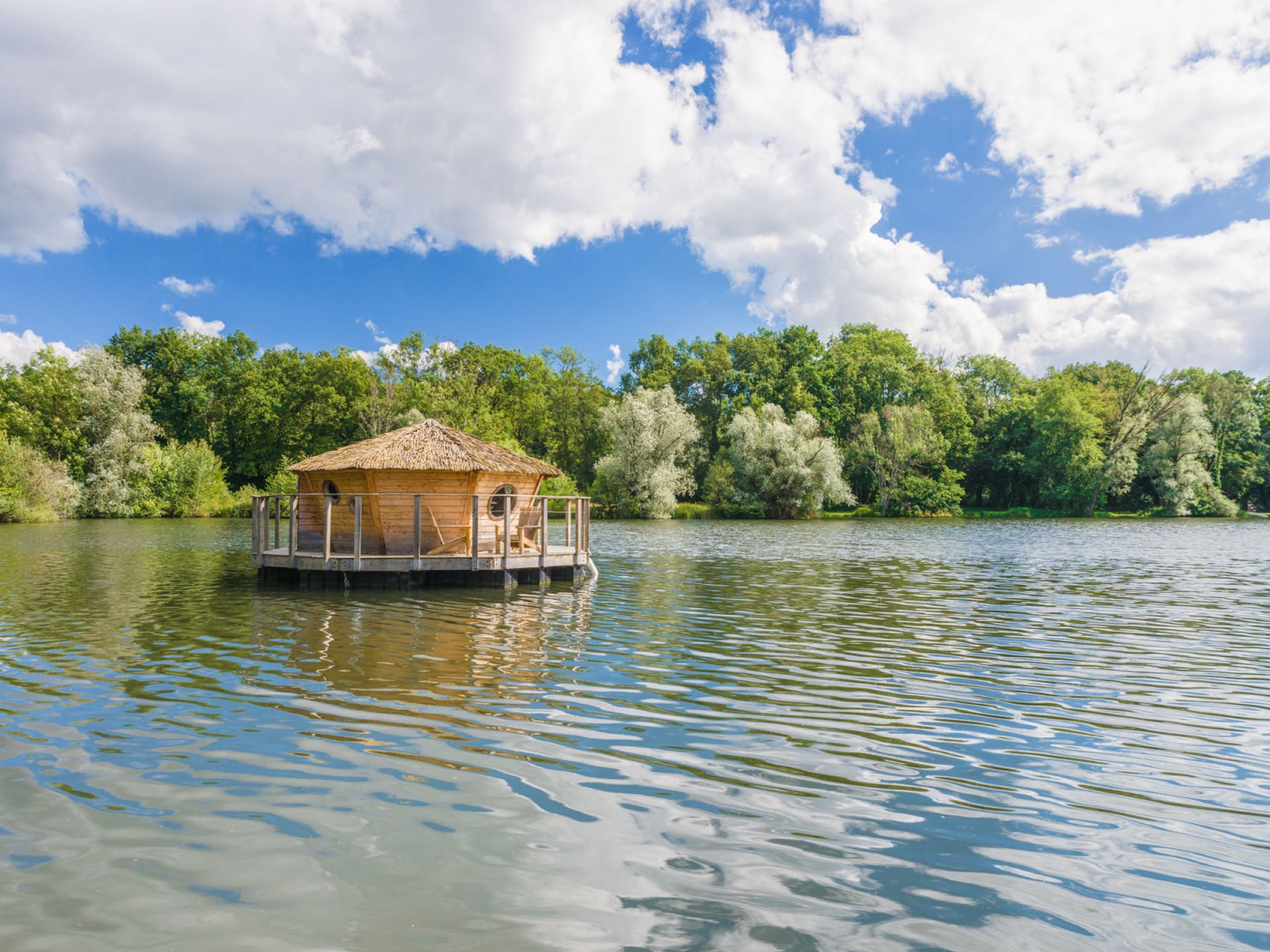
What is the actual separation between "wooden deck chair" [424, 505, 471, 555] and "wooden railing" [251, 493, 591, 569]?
0.06 feet

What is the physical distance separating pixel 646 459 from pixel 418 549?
146 feet

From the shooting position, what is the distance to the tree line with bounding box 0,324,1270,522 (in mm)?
63688

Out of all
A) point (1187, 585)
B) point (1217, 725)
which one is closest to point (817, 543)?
point (1187, 585)

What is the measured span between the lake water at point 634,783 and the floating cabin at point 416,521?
5.03 m

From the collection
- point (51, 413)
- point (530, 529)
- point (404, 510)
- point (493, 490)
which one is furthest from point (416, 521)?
point (51, 413)

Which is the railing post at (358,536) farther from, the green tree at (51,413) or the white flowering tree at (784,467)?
the green tree at (51,413)

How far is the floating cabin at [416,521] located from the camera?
19953 millimetres

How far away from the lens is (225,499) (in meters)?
64.9

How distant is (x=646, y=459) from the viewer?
6366 cm

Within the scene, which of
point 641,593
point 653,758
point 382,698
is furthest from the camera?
point 641,593

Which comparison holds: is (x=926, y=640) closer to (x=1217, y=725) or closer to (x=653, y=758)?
(x=1217, y=725)

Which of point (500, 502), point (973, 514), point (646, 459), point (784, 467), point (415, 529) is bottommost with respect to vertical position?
point (973, 514)

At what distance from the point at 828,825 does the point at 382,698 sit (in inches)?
211

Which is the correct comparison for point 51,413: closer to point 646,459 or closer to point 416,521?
point 646,459
